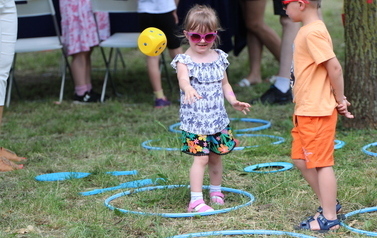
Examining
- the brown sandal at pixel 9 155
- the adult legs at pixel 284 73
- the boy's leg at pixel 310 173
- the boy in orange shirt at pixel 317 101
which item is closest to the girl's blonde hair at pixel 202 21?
the boy in orange shirt at pixel 317 101

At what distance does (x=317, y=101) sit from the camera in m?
3.18

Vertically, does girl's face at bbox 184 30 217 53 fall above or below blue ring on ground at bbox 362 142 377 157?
above

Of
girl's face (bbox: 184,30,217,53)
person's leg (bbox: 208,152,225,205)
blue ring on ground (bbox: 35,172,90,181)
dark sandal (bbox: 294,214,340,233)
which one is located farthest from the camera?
blue ring on ground (bbox: 35,172,90,181)

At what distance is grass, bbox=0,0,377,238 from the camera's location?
3416 mm

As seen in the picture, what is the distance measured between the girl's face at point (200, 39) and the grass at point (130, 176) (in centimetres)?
86

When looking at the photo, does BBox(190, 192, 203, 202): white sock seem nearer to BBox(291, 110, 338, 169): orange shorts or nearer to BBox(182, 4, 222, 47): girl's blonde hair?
BBox(291, 110, 338, 169): orange shorts

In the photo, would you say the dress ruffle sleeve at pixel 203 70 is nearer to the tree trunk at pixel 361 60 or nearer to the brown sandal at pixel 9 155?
the brown sandal at pixel 9 155

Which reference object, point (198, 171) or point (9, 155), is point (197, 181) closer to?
point (198, 171)

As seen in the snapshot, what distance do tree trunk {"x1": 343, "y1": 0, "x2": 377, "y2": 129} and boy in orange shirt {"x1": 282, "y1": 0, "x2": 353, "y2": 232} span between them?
2.08 metres

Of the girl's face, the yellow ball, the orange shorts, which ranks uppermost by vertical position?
the girl's face

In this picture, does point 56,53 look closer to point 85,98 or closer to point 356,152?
point 85,98

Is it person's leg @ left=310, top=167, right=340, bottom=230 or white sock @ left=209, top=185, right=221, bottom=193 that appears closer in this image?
person's leg @ left=310, top=167, right=340, bottom=230

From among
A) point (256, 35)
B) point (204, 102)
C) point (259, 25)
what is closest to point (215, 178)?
point (204, 102)

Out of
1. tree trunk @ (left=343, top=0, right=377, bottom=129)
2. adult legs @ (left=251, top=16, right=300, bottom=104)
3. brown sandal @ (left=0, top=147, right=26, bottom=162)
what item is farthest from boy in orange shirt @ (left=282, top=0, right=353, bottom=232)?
adult legs @ (left=251, top=16, right=300, bottom=104)
